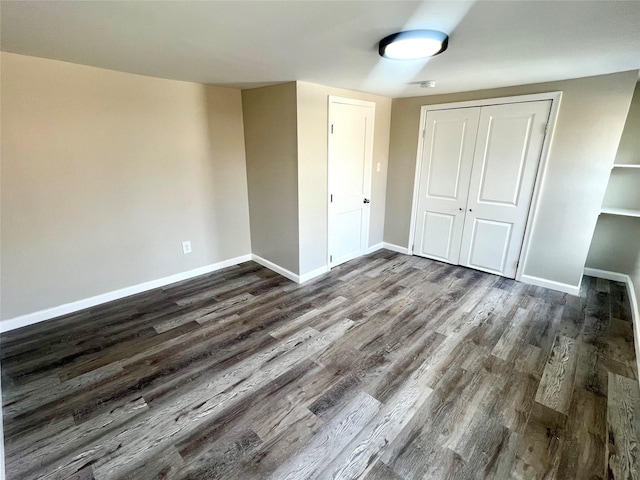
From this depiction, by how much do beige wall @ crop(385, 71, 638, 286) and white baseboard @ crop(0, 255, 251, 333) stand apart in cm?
368

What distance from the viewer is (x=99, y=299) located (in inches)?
116

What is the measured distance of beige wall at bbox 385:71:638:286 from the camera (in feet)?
8.71

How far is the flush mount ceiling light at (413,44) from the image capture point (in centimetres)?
161

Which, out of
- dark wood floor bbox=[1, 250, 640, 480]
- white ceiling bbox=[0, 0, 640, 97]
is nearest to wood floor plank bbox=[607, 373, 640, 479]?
dark wood floor bbox=[1, 250, 640, 480]

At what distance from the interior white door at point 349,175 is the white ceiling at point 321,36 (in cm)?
81

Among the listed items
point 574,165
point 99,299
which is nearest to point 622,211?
point 574,165

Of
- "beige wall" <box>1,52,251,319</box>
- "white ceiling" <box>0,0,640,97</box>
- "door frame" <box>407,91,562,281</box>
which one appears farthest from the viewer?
"door frame" <box>407,91,562,281</box>

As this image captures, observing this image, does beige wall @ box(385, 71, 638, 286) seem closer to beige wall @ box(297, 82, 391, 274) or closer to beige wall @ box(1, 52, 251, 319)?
beige wall @ box(297, 82, 391, 274)

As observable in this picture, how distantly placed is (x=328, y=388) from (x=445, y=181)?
300cm

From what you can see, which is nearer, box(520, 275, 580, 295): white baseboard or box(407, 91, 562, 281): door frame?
box(407, 91, 562, 281): door frame

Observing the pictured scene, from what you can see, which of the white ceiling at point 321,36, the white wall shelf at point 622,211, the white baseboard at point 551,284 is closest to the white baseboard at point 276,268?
the white ceiling at point 321,36

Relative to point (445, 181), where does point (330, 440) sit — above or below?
below

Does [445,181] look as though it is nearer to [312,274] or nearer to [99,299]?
[312,274]

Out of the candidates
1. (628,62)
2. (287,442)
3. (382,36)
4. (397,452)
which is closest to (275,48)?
(382,36)
